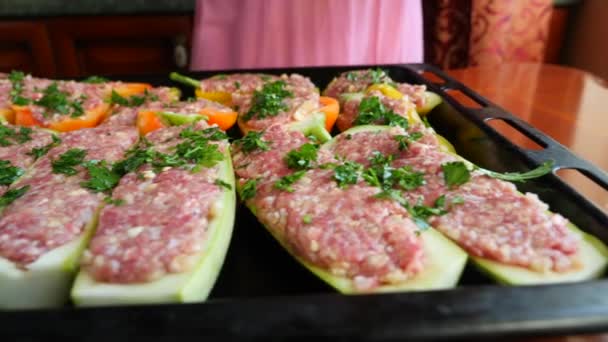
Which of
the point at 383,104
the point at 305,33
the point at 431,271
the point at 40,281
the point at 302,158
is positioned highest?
the point at 305,33

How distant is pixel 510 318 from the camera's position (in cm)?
84

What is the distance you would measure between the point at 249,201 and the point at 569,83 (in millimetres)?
2211

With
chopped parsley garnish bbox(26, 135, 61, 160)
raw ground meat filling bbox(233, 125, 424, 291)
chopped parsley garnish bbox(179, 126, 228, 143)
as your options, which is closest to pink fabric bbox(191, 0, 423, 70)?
chopped parsley garnish bbox(179, 126, 228, 143)

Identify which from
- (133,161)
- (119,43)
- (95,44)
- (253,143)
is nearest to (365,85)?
(253,143)

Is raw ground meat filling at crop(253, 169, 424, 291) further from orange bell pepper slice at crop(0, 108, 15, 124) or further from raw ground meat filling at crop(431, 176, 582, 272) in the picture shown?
orange bell pepper slice at crop(0, 108, 15, 124)

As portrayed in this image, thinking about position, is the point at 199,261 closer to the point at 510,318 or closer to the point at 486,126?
the point at 510,318

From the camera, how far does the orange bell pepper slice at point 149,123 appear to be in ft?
5.94

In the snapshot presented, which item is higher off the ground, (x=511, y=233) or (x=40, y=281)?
(x=511, y=233)

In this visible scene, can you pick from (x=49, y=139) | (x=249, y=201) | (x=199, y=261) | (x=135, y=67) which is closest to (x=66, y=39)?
(x=135, y=67)

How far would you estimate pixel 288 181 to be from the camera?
1340 mm

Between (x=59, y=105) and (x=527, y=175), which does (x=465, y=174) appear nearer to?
(x=527, y=175)

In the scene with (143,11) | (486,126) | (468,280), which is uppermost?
(143,11)

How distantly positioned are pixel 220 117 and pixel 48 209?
784mm

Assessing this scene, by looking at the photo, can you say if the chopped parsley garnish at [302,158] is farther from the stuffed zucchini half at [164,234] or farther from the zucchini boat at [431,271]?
the zucchini boat at [431,271]
